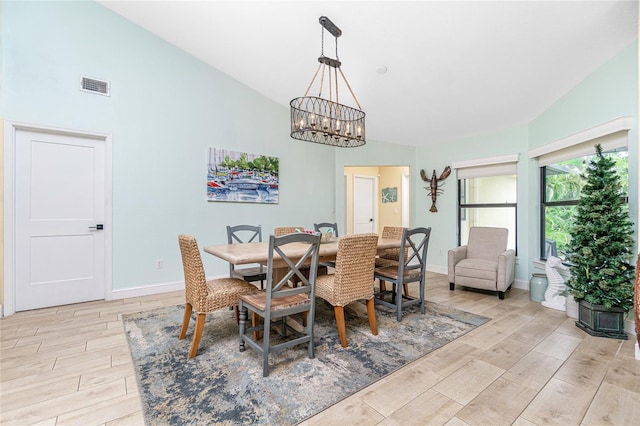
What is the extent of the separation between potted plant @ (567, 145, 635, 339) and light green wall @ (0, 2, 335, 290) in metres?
3.67

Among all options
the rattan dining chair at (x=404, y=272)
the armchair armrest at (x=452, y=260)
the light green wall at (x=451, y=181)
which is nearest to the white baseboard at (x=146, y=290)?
the rattan dining chair at (x=404, y=272)

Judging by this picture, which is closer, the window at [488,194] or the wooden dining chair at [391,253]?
the wooden dining chair at [391,253]

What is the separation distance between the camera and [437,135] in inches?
192

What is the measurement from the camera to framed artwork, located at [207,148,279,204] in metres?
4.09

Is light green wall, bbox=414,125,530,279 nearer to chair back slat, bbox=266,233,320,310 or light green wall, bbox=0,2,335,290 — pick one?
light green wall, bbox=0,2,335,290

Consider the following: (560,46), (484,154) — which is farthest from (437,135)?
(560,46)

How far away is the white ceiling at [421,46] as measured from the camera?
2.40 m

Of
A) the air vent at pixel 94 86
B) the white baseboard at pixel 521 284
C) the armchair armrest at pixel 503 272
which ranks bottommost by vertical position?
the white baseboard at pixel 521 284

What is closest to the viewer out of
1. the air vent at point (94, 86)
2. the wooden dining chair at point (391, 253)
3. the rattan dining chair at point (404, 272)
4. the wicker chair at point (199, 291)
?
the wicker chair at point (199, 291)

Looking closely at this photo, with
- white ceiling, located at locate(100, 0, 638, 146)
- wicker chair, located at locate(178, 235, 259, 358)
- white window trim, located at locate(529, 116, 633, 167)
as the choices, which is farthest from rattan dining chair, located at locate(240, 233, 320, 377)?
white window trim, located at locate(529, 116, 633, 167)

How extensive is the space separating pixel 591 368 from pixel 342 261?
181 centimetres

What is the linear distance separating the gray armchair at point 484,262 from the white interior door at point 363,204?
322 centimetres

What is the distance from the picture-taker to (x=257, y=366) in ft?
6.53

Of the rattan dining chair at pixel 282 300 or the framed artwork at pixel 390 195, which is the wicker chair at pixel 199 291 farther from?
the framed artwork at pixel 390 195
